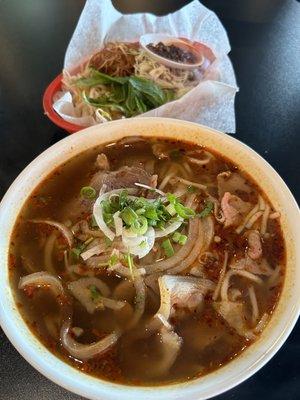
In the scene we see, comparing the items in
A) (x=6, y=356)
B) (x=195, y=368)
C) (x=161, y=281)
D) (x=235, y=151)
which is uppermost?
(x=235, y=151)

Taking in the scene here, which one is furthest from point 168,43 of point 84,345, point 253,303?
point 84,345

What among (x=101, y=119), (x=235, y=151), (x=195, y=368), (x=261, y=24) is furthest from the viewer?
(x=261, y=24)

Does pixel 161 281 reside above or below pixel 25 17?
below

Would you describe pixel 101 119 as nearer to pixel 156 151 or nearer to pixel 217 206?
pixel 156 151

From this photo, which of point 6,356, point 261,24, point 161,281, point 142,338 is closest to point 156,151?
point 161,281

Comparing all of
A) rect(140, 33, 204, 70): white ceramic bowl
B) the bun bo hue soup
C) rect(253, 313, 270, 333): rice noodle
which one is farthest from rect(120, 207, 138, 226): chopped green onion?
rect(140, 33, 204, 70): white ceramic bowl

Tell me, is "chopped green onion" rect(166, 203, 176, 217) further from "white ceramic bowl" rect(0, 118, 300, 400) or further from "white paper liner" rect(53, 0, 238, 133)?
"white paper liner" rect(53, 0, 238, 133)
